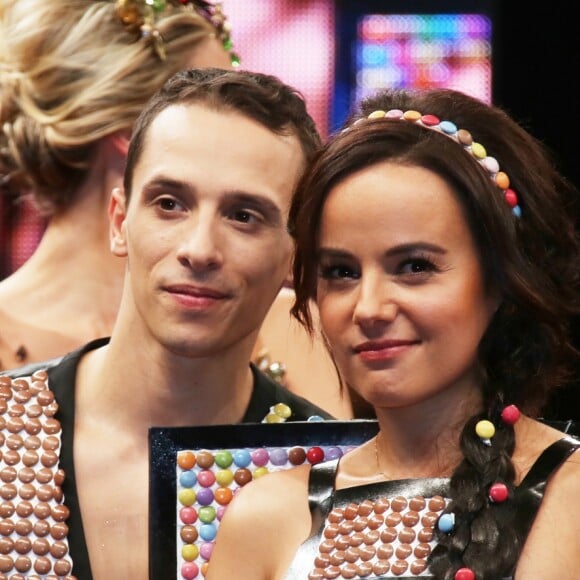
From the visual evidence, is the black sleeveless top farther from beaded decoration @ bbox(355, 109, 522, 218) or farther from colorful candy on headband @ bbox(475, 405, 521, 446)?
beaded decoration @ bbox(355, 109, 522, 218)

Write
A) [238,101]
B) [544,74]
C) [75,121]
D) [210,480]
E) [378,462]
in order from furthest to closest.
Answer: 1. [544,74]
2. [75,121]
3. [238,101]
4. [210,480]
5. [378,462]

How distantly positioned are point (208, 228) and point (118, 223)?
13.4 inches

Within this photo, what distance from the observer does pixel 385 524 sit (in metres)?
2.70

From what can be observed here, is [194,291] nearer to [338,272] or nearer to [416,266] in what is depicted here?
[338,272]

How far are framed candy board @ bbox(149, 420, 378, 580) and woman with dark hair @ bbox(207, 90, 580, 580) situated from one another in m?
0.19

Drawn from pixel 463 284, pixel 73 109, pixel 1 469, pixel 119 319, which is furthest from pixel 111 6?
pixel 463 284

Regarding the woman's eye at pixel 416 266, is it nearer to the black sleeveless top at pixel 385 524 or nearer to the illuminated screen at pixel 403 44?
the black sleeveless top at pixel 385 524

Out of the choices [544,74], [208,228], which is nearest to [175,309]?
[208,228]

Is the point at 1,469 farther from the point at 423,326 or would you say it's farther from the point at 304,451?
the point at 423,326

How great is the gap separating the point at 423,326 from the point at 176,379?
0.80 metres

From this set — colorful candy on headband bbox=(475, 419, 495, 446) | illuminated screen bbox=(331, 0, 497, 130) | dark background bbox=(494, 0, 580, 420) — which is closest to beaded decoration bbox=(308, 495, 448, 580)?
colorful candy on headband bbox=(475, 419, 495, 446)

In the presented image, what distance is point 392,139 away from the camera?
2.75 meters

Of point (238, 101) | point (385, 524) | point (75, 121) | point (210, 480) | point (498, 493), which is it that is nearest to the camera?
point (498, 493)

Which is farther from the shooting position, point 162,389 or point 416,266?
point 162,389
